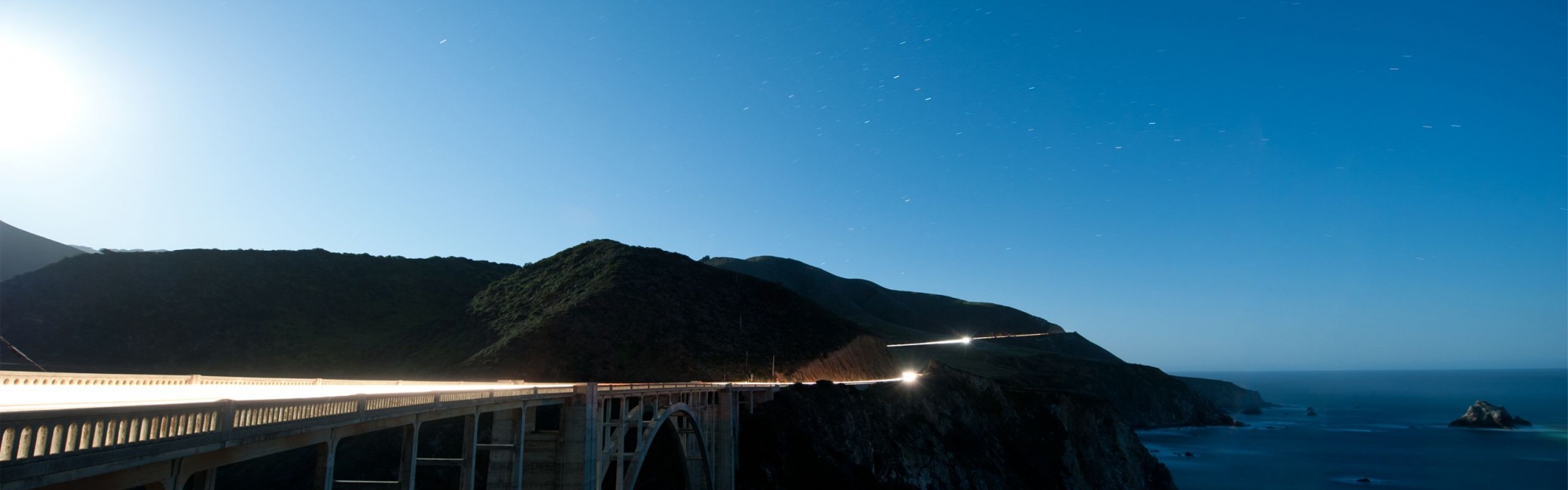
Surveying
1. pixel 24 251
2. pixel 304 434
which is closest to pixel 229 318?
pixel 304 434

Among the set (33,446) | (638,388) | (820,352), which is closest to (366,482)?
(33,446)

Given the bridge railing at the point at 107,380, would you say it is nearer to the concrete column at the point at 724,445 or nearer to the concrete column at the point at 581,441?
the concrete column at the point at 581,441

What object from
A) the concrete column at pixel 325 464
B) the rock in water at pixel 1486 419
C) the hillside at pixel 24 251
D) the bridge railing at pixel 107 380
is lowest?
the rock in water at pixel 1486 419

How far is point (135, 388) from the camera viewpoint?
15.2m

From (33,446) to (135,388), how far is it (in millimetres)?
7764

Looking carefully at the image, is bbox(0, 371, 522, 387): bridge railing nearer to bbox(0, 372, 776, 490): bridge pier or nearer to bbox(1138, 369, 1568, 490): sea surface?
bbox(0, 372, 776, 490): bridge pier

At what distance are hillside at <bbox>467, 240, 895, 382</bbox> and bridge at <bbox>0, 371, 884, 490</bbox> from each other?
3180 cm

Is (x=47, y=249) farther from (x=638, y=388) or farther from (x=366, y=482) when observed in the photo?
(x=366, y=482)

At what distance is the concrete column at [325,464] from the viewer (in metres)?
14.6

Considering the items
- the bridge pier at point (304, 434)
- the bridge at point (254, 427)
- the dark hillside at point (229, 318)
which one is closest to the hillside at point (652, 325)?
the dark hillside at point (229, 318)

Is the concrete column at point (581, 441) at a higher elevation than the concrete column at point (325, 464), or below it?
below

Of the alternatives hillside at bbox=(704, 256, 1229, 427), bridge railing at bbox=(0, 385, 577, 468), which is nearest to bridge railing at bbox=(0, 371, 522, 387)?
bridge railing at bbox=(0, 385, 577, 468)

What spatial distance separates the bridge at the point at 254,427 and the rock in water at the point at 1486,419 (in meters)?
194

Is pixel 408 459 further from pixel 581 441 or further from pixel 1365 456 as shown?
pixel 1365 456
